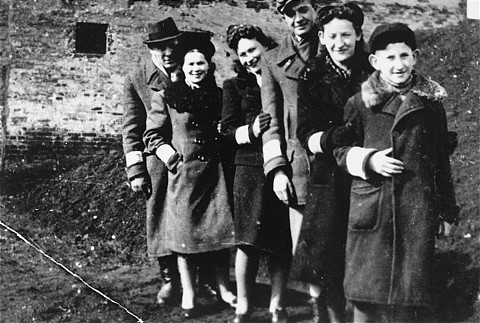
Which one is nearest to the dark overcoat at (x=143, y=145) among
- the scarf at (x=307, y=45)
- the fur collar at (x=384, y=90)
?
Answer: the scarf at (x=307, y=45)

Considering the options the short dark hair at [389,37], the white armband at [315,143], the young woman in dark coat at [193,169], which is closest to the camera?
the white armband at [315,143]

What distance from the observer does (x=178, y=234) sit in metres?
5.27

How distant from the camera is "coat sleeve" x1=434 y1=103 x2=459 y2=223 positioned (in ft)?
16.4

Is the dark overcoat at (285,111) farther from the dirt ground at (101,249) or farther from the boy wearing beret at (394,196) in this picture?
the dirt ground at (101,249)

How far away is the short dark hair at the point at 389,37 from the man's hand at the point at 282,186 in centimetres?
114

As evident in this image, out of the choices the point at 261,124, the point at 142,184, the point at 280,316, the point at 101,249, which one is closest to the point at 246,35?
the point at 261,124

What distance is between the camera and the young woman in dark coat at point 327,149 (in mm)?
5012

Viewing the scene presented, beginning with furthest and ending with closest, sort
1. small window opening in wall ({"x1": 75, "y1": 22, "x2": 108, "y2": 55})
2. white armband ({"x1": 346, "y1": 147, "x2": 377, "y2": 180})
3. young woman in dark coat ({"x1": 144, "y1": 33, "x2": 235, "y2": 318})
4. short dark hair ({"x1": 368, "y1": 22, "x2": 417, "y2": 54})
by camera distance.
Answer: small window opening in wall ({"x1": 75, "y1": 22, "x2": 108, "y2": 55}) < young woman in dark coat ({"x1": 144, "y1": 33, "x2": 235, "y2": 318}) < short dark hair ({"x1": 368, "y1": 22, "x2": 417, "y2": 54}) < white armband ({"x1": 346, "y1": 147, "x2": 377, "y2": 180})

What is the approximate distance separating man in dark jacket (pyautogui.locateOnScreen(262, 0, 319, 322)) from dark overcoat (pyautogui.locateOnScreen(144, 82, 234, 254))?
1.37 ft

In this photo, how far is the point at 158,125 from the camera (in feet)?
17.4

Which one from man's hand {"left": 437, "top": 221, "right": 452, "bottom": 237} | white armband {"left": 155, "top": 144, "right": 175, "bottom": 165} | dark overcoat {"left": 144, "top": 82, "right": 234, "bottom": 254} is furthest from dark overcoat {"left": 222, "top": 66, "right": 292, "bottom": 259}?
man's hand {"left": 437, "top": 221, "right": 452, "bottom": 237}

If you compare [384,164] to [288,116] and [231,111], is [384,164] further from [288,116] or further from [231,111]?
[231,111]

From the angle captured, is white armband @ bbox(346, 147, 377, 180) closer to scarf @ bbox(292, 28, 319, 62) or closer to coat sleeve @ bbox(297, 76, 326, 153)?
coat sleeve @ bbox(297, 76, 326, 153)

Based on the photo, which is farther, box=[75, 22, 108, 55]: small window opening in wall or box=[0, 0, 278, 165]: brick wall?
box=[75, 22, 108, 55]: small window opening in wall
